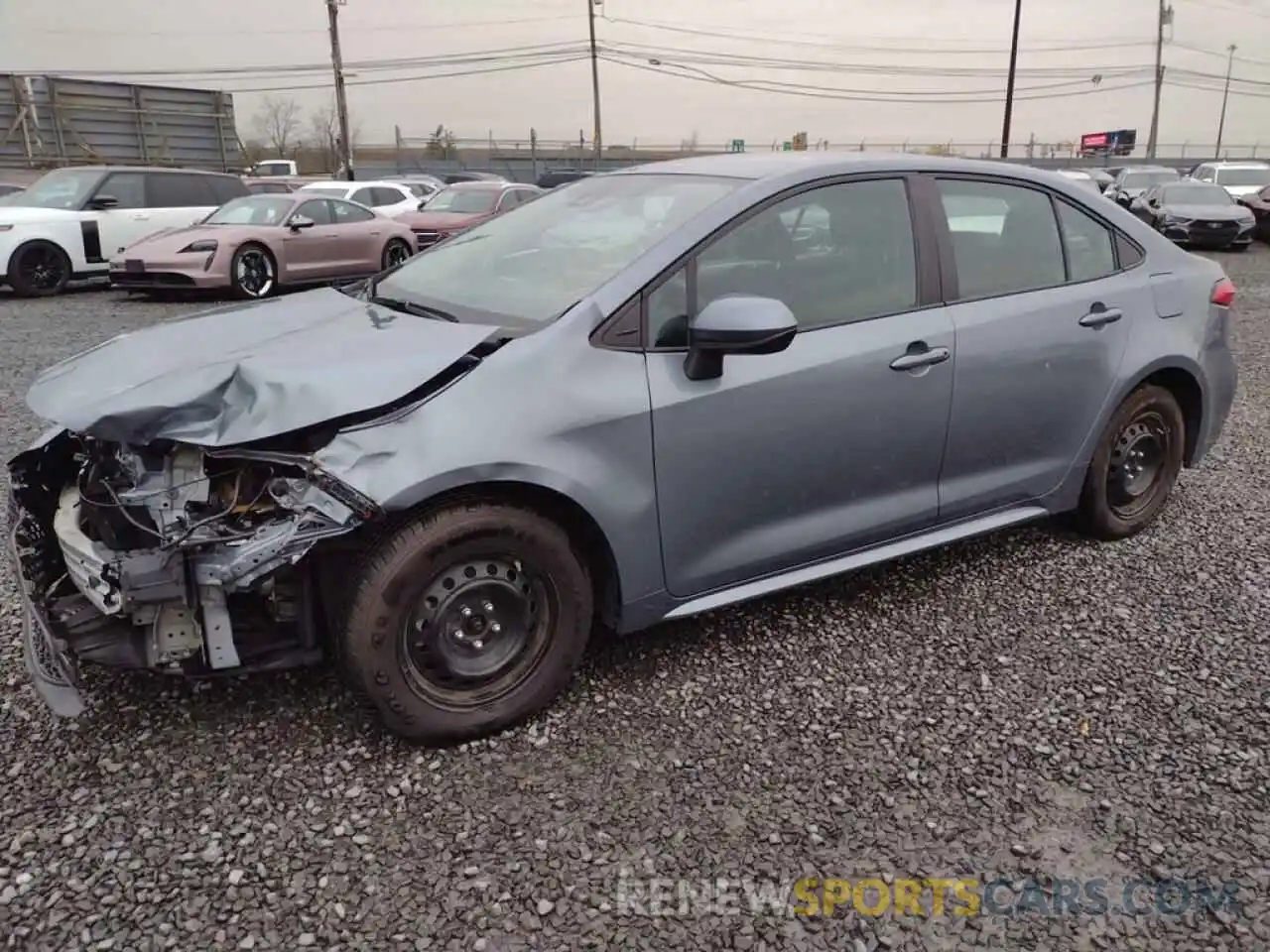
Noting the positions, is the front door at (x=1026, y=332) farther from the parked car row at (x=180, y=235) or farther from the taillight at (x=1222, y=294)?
the parked car row at (x=180, y=235)

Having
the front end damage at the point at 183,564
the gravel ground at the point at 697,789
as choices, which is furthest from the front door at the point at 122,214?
the front end damage at the point at 183,564

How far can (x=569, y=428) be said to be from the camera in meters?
2.58

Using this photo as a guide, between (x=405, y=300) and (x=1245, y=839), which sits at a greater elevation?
(x=405, y=300)

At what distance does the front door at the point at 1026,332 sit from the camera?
11.0ft

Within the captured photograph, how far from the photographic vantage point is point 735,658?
3.15 metres

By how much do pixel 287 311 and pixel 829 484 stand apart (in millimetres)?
1925

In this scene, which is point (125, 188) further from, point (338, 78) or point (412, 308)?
point (338, 78)

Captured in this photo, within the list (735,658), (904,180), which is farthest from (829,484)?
(904,180)

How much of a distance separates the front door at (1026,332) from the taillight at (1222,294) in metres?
0.46

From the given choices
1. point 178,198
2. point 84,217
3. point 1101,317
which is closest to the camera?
point 1101,317

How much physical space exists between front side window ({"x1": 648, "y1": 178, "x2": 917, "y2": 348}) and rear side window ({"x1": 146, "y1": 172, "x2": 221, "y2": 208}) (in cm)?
1236

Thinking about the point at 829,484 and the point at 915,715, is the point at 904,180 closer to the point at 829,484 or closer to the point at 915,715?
the point at 829,484

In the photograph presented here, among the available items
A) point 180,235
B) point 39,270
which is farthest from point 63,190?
point 180,235

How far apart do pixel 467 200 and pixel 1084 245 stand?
12.9 metres
